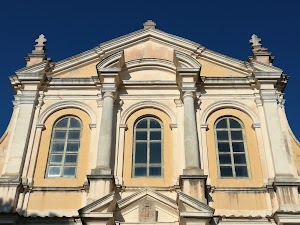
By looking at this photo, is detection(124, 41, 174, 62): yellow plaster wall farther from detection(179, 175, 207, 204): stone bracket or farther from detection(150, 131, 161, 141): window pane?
detection(179, 175, 207, 204): stone bracket

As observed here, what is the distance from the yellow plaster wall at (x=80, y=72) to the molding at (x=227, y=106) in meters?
4.25

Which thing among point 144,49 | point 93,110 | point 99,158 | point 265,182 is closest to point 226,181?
point 265,182

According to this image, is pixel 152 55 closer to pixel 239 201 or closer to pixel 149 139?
pixel 149 139

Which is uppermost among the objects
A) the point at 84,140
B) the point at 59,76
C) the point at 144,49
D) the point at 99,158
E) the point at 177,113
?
the point at 144,49

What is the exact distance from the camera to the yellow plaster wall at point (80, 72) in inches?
634

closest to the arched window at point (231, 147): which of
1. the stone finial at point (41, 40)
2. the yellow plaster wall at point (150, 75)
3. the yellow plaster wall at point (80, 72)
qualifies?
the yellow plaster wall at point (150, 75)

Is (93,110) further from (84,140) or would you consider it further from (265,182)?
(265,182)

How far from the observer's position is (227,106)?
49.5 feet

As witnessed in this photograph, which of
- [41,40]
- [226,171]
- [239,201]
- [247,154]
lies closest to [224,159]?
[226,171]

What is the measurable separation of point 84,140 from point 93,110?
1195 millimetres

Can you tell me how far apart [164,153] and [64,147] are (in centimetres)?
317

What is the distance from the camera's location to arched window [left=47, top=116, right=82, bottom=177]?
13.8 meters

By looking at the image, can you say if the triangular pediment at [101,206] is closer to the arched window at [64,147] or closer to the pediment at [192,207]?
the pediment at [192,207]

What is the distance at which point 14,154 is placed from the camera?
1377 centimetres
